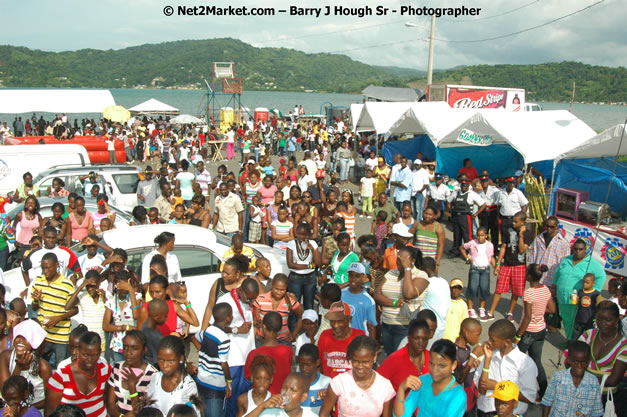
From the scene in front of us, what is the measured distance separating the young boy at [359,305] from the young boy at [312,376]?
3.71 ft

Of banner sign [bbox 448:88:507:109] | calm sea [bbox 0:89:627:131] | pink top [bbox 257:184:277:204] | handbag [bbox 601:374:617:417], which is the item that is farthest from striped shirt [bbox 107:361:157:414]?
calm sea [bbox 0:89:627:131]

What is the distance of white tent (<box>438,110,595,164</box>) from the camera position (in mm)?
12141

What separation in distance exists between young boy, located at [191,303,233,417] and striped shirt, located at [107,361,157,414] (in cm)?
46

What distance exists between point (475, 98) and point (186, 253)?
18594 millimetres

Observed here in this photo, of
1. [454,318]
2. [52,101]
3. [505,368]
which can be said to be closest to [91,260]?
[454,318]

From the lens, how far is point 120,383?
3943 millimetres

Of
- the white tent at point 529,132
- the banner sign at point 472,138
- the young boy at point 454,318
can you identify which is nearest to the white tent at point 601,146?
the white tent at point 529,132

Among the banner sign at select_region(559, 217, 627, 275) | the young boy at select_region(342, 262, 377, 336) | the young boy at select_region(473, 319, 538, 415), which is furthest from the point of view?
the banner sign at select_region(559, 217, 627, 275)

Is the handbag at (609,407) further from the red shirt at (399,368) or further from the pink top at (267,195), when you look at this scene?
the pink top at (267,195)

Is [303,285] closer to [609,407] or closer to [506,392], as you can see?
[506,392]

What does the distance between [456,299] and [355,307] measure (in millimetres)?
1254

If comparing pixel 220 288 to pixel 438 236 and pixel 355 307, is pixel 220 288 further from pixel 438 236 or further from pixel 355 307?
pixel 438 236

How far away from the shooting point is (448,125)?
1562 centimetres

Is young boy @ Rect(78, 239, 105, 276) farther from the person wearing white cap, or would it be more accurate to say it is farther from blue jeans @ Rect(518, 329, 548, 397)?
the person wearing white cap
